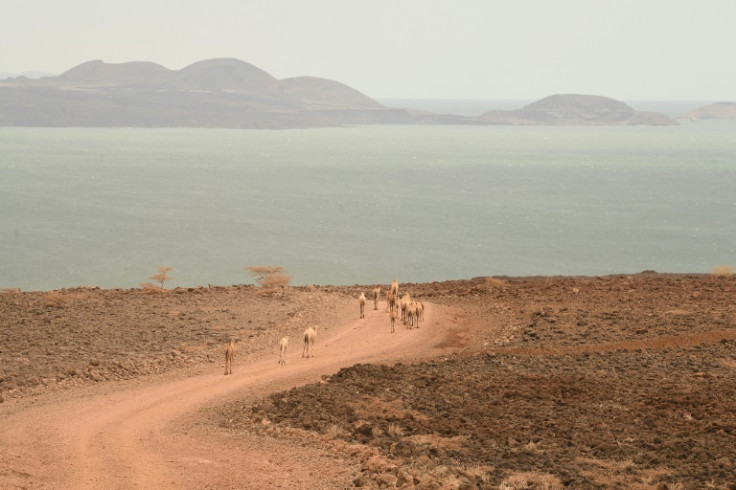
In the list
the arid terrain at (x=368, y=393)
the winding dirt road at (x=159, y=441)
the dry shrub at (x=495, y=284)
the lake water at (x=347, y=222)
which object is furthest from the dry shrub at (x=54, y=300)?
the lake water at (x=347, y=222)

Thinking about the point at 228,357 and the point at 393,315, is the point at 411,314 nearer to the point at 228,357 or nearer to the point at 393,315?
the point at 393,315

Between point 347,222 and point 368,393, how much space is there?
88270 millimetres

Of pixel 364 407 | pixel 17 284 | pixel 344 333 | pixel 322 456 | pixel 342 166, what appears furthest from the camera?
pixel 342 166

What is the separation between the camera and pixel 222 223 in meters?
108

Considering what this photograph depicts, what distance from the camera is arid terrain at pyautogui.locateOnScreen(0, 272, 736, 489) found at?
1741 centimetres

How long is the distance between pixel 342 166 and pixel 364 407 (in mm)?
168693

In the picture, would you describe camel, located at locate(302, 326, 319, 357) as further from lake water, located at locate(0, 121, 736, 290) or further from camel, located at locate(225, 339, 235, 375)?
lake water, located at locate(0, 121, 736, 290)

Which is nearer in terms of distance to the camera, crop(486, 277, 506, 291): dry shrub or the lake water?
crop(486, 277, 506, 291): dry shrub

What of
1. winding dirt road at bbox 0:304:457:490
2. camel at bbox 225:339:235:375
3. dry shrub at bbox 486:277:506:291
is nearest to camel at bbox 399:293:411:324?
winding dirt road at bbox 0:304:457:490

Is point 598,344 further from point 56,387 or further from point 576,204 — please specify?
point 576,204

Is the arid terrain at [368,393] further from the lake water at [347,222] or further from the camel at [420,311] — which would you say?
the lake water at [347,222]

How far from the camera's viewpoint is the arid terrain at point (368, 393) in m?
17.4

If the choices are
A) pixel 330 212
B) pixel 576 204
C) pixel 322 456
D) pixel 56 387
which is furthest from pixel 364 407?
pixel 576 204

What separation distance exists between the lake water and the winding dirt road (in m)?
47.6
